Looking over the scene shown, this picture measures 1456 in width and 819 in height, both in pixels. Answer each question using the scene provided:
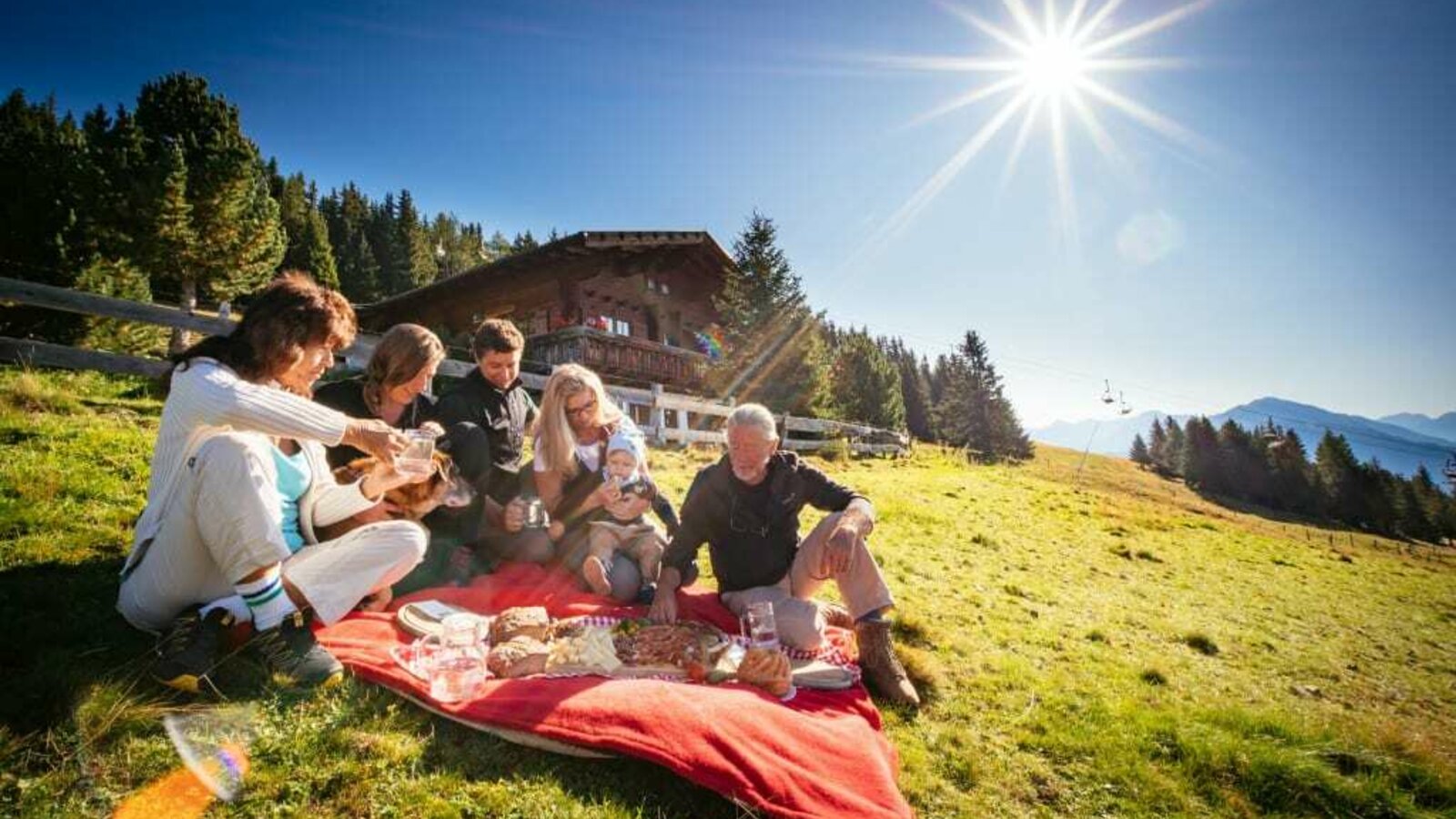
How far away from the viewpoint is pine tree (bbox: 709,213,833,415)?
18078 mm

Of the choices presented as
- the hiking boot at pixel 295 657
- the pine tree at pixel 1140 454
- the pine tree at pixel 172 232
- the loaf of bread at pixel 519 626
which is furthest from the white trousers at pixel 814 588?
the pine tree at pixel 1140 454

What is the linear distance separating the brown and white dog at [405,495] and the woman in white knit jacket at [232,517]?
1.19 feet

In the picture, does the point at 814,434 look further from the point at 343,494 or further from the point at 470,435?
the point at 343,494

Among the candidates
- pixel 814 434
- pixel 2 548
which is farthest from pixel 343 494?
pixel 814 434

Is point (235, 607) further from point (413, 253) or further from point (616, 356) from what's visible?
point (413, 253)

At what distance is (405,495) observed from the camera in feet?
10.2

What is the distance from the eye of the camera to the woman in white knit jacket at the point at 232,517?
89.8 inches

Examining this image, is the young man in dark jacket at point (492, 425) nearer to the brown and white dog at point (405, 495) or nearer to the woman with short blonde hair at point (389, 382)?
the woman with short blonde hair at point (389, 382)

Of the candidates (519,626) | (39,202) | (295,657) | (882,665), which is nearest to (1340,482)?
(882,665)

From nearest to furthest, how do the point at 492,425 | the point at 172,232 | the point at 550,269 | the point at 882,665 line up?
the point at 882,665 → the point at 492,425 → the point at 550,269 → the point at 172,232

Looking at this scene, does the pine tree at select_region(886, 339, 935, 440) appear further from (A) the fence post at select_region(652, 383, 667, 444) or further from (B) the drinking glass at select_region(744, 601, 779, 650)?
(B) the drinking glass at select_region(744, 601, 779, 650)

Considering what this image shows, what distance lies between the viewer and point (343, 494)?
298 cm

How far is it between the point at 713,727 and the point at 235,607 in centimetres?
206

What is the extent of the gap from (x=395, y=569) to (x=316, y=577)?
13.7 inches
